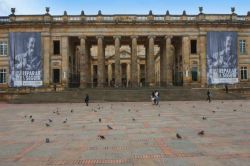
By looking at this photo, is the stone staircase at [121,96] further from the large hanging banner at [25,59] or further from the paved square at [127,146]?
the paved square at [127,146]

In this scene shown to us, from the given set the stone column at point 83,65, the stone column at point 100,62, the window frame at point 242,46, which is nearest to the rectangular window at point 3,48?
the stone column at point 83,65

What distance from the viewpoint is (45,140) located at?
41.7ft

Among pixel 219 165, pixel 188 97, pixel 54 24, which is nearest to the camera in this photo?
pixel 219 165

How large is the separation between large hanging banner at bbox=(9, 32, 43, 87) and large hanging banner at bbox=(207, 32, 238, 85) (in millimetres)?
24951

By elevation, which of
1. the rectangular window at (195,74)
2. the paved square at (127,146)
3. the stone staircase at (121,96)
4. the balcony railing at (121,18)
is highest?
the balcony railing at (121,18)

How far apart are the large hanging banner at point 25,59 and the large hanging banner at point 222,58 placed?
982 inches

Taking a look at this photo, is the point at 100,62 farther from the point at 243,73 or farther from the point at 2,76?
the point at 243,73

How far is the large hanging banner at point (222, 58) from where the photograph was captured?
5653 cm

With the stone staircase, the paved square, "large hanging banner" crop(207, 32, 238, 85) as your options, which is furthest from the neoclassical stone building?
the paved square

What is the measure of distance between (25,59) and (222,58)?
93.7 ft

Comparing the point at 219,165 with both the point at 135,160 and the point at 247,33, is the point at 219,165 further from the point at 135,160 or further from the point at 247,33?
the point at 247,33

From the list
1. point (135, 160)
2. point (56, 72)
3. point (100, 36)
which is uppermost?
point (100, 36)

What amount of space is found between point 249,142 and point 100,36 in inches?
1859

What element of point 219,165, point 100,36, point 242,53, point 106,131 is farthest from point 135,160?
point 242,53
